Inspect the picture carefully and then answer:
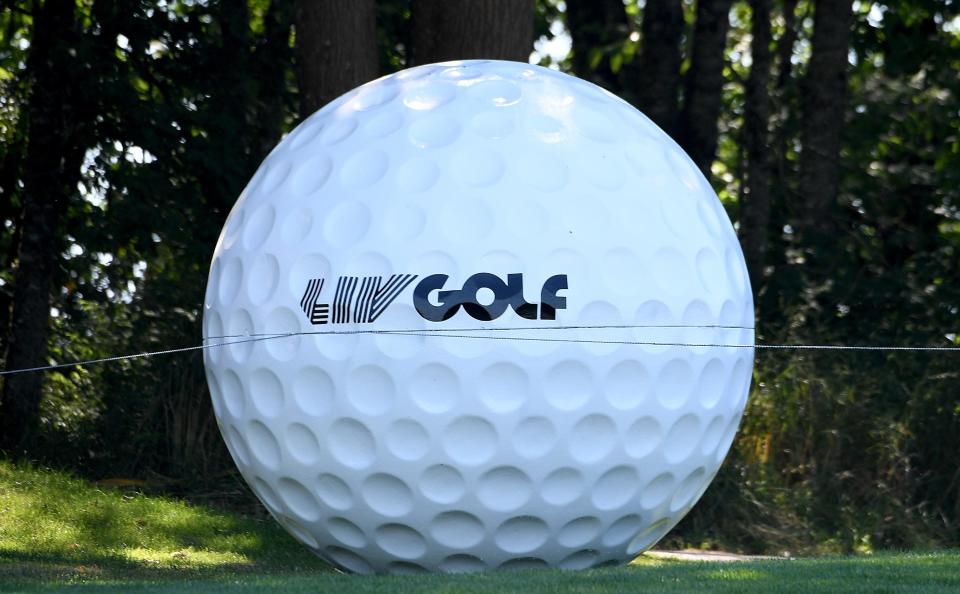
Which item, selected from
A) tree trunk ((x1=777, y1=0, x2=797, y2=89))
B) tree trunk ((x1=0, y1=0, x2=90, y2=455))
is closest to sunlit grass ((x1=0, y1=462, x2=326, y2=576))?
tree trunk ((x1=0, y1=0, x2=90, y2=455))

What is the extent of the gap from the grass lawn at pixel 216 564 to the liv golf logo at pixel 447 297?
1.14 meters

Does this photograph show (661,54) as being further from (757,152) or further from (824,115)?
(824,115)

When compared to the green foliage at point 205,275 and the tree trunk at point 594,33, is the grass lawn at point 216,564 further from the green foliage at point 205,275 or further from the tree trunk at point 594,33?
the tree trunk at point 594,33

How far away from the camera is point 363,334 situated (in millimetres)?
5727

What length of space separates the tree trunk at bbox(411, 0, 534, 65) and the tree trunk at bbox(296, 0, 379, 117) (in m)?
0.59

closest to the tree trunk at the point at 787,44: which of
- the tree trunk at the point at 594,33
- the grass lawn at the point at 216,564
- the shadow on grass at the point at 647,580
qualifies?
the tree trunk at the point at 594,33

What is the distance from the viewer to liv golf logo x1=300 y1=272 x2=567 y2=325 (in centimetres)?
561

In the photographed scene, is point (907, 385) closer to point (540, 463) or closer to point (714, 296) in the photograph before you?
point (714, 296)

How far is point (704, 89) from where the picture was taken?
1213cm

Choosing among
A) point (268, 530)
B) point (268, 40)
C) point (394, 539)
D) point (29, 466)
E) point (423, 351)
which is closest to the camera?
point (423, 351)

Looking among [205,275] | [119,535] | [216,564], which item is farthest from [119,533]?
[205,275]

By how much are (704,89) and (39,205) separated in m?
6.12

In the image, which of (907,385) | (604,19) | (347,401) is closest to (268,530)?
(347,401)

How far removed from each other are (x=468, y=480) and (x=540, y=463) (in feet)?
1.10
